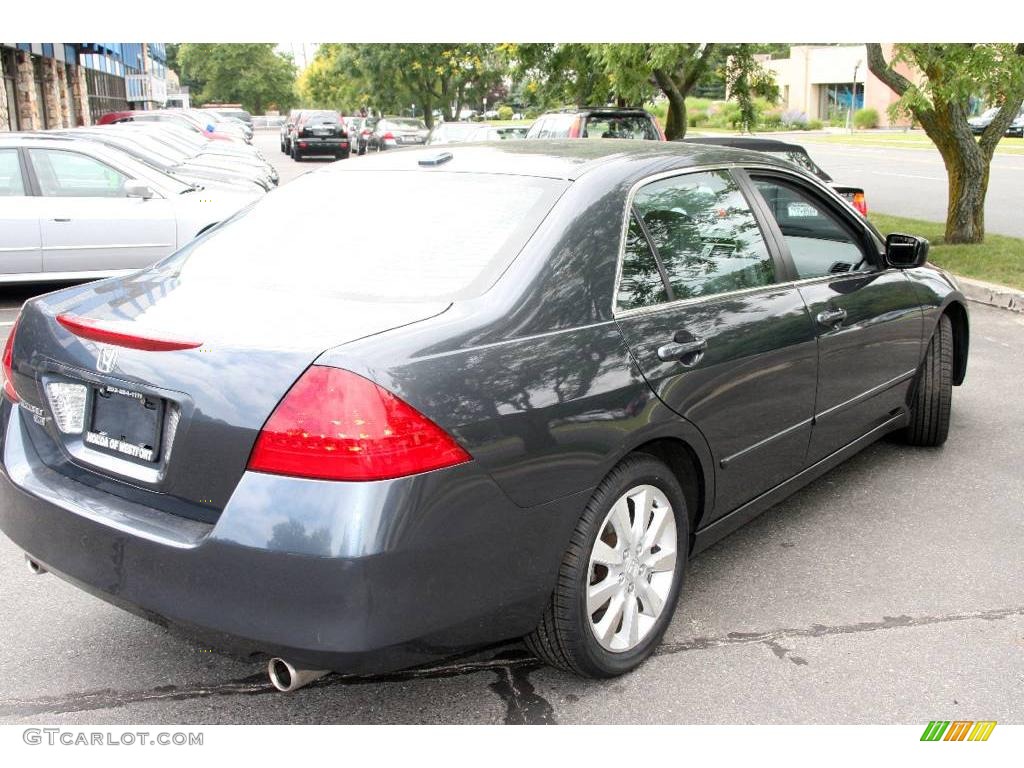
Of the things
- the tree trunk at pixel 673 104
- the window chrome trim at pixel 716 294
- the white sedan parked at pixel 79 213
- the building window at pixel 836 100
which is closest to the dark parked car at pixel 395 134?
the tree trunk at pixel 673 104

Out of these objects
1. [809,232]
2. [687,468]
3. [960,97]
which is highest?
[960,97]

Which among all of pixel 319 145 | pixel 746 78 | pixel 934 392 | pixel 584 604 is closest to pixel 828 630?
pixel 584 604

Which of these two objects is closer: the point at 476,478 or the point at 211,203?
the point at 476,478

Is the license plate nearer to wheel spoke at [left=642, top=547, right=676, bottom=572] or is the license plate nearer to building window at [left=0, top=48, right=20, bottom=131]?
wheel spoke at [left=642, top=547, right=676, bottom=572]

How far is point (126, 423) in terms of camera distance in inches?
113

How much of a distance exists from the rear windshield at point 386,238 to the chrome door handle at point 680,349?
1.84ft

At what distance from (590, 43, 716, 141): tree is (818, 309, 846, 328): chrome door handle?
11469mm

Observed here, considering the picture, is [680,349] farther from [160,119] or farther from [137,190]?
[160,119]

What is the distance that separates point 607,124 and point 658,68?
165cm

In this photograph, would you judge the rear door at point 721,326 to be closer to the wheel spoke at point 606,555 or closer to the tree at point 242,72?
the wheel spoke at point 606,555
